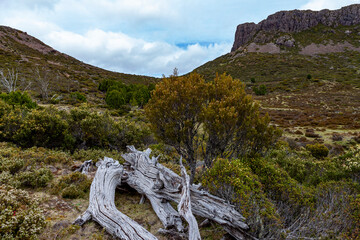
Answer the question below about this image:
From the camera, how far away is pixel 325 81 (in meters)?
66.7

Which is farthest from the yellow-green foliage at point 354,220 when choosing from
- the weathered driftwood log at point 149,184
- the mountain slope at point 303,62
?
the mountain slope at point 303,62

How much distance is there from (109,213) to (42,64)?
65172 mm

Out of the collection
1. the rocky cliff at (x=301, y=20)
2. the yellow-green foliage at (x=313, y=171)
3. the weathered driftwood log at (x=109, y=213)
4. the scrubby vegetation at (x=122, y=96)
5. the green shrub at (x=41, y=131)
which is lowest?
the yellow-green foliage at (x=313, y=171)

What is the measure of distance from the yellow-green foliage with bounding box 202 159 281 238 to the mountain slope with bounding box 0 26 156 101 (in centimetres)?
4070

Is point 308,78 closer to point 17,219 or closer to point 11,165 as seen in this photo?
point 11,165

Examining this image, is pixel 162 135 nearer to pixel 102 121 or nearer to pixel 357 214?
pixel 357 214

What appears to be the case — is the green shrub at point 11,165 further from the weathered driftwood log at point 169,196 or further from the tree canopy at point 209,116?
the tree canopy at point 209,116

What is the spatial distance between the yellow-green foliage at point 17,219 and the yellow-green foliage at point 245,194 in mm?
4205

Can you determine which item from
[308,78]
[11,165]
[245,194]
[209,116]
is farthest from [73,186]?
[308,78]

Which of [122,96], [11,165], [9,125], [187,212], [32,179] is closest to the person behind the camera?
Result: [187,212]

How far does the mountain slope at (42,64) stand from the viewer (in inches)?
1638

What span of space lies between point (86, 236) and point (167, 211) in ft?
6.92

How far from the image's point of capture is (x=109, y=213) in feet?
16.1

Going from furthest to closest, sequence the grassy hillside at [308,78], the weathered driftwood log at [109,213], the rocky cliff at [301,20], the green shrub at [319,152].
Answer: the rocky cliff at [301,20] → the grassy hillside at [308,78] → the green shrub at [319,152] → the weathered driftwood log at [109,213]
